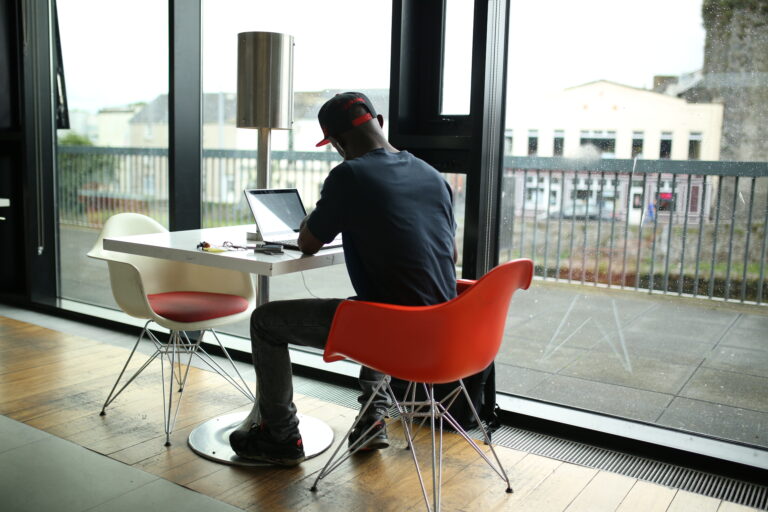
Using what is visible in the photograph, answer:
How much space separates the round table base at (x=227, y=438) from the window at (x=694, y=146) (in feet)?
5.63

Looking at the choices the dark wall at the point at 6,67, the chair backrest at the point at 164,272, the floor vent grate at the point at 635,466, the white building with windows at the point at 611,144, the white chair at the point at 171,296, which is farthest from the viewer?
the dark wall at the point at 6,67

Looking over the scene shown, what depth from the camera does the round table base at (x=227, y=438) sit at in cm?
269

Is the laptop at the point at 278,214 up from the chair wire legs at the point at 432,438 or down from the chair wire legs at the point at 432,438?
up

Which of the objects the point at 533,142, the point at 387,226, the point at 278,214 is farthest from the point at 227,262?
the point at 533,142

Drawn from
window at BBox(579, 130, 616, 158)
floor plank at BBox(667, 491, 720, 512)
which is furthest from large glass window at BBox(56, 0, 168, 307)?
floor plank at BBox(667, 491, 720, 512)

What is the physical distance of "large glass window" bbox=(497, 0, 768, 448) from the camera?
105 inches

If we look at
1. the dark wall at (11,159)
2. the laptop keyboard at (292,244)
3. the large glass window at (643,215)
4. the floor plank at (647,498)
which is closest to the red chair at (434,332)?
the laptop keyboard at (292,244)

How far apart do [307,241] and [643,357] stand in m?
1.43

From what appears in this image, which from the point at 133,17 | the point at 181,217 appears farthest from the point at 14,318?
the point at 133,17

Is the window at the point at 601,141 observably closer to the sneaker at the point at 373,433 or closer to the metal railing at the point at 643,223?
the metal railing at the point at 643,223

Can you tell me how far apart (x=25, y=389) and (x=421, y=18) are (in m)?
2.40

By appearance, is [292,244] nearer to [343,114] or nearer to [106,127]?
[343,114]

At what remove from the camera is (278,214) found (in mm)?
2734

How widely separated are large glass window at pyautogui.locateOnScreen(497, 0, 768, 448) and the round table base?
84cm
